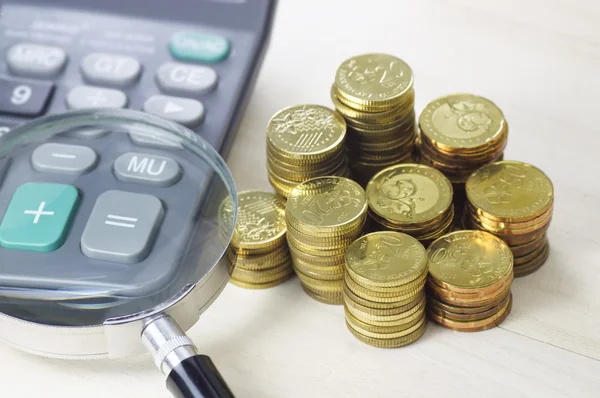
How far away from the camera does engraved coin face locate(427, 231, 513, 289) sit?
545 mm

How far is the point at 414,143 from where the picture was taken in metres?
0.64

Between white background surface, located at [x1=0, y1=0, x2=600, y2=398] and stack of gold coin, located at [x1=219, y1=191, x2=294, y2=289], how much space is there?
10mm

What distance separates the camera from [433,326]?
22.1 inches

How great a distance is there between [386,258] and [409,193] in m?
0.06

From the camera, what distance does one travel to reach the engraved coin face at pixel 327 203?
556 mm

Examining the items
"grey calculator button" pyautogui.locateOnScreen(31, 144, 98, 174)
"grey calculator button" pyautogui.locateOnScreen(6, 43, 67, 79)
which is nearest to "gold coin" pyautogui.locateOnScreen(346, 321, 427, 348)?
"grey calculator button" pyautogui.locateOnScreen(31, 144, 98, 174)

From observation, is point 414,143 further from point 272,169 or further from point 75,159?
point 75,159

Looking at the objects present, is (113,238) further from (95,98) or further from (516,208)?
(516,208)

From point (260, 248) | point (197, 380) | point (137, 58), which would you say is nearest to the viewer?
point (197, 380)

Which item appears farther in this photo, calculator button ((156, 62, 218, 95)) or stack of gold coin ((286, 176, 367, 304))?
calculator button ((156, 62, 218, 95))

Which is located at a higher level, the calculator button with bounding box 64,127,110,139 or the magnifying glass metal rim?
the calculator button with bounding box 64,127,110,139

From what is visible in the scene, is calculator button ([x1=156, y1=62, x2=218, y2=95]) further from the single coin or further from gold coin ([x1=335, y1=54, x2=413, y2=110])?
the single coin

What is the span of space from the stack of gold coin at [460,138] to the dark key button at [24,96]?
271 mm

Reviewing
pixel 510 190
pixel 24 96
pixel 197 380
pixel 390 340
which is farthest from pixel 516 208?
pixel 24 96
